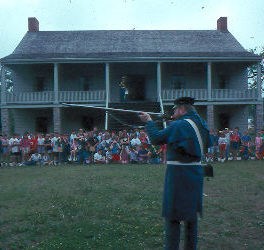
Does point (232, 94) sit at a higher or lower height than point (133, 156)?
higher

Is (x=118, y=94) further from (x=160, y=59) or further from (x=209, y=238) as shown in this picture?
(x=209, y=238)

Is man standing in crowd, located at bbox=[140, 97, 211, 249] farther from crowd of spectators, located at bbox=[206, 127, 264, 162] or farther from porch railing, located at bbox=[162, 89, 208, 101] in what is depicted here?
porch railing, located at bbox=[162, 89, 208, 101]

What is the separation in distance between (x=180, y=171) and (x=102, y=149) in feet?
49.6

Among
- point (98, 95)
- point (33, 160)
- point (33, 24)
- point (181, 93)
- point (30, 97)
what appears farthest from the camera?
point (33, 24)

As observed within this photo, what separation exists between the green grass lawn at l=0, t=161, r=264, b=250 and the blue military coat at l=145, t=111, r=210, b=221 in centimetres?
132

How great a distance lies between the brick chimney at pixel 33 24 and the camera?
32.7 m

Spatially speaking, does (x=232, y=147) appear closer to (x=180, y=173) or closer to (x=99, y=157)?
(x=99, y=157)

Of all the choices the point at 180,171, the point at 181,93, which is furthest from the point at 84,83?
the point at 180,171

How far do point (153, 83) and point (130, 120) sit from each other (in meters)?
6.72

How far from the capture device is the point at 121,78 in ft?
99.9

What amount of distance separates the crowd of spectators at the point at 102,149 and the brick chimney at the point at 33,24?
46.4ft

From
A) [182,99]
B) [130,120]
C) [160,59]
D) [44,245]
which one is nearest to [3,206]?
[44,245]

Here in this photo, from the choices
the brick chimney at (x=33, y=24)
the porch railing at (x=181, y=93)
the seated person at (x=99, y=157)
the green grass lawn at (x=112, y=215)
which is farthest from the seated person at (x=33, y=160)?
the brick chimney at (x=33, y=24)

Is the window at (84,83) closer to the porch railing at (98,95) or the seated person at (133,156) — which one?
the porch railing at (98,95)
